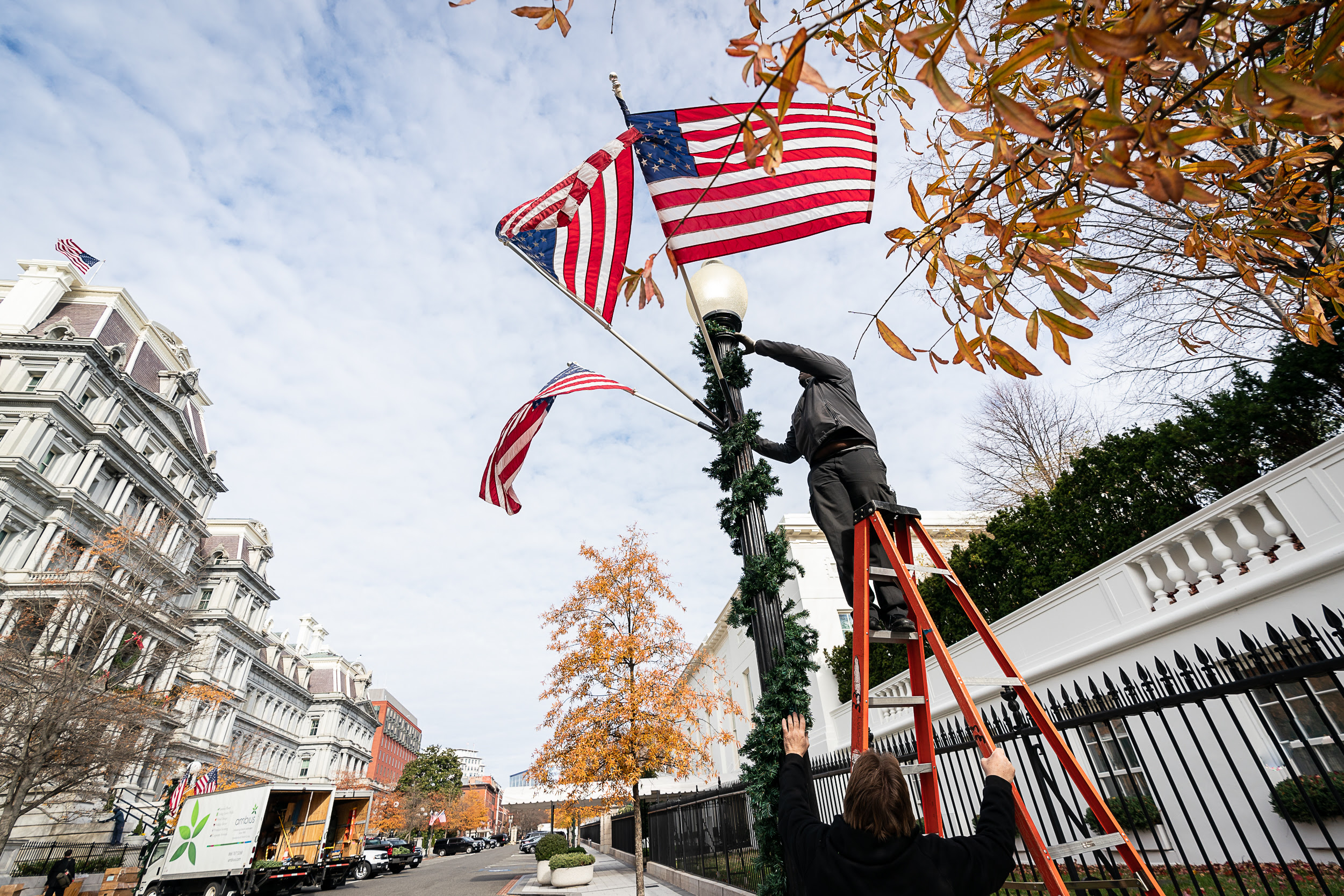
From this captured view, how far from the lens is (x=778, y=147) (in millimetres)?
2178

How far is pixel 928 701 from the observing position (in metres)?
2.82

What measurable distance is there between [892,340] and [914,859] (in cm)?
206

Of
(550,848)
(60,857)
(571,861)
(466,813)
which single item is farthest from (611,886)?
(466,813)

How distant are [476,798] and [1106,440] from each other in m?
95.7

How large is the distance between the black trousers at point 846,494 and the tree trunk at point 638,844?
14.2m

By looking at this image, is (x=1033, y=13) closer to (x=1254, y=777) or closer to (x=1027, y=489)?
(x=1254, y=777)

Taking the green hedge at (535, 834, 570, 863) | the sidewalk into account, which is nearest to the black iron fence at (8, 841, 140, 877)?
the green hedge at (535, 834, 570, 863)

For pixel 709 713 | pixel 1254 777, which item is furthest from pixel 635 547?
pixel 1254 777

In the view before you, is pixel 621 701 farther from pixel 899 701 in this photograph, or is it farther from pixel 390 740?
pixel 390 740

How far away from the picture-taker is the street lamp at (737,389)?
12.5 ft

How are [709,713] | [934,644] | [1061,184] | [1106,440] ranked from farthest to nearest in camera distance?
[709,713]
[1106,440]
[934,644]
[1061,184]

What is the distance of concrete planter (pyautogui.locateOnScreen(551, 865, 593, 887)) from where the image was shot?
18.0 meters

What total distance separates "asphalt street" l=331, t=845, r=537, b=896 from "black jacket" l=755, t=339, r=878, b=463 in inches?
783

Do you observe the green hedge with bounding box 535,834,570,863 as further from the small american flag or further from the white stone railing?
the white stone railing
